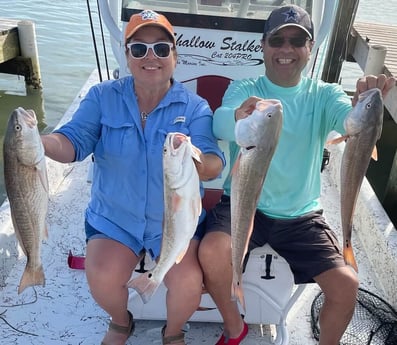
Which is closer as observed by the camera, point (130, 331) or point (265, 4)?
point (130, 331)

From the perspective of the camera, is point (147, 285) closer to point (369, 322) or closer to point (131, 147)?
point (131, 147)

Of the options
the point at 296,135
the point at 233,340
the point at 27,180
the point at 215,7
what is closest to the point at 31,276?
the point at 27,180

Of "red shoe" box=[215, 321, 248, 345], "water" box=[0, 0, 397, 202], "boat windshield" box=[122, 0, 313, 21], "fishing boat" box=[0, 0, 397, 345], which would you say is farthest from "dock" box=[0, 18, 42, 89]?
"red shoe" box=[215, 321, 248, 345]

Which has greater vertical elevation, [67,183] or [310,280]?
[310,280]

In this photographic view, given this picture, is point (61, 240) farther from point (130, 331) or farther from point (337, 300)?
point (337, 300)

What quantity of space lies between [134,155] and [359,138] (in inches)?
43.4

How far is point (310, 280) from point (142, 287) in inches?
37.3

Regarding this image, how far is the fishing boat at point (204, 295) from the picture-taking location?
2.84 metres

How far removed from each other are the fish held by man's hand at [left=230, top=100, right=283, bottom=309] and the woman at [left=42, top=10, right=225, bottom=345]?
373mm

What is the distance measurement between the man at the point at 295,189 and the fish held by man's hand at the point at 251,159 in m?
0.39

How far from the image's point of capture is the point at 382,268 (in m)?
3.53

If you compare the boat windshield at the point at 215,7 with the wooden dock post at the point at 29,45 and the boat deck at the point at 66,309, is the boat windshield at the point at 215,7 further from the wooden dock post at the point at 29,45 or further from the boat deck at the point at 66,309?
the wooden dock post at the point at 29,45

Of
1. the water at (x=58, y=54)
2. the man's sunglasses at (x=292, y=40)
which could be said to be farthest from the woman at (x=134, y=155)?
the water at (x=58, y=54)

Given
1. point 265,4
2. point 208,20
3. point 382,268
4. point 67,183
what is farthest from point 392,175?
point 67,183
